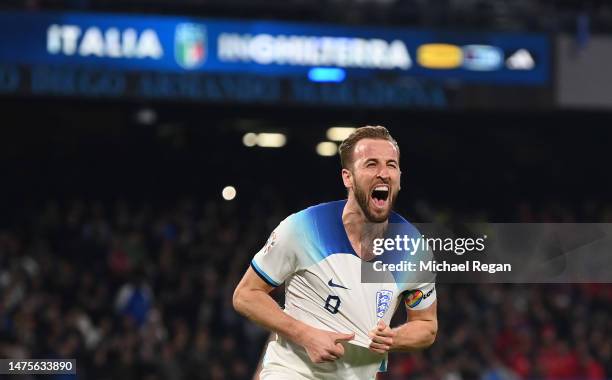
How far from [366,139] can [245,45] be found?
13.9 m

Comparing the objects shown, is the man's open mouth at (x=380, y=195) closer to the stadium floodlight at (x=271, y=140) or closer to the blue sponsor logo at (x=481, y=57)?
the blue sponsor logo at (x=481, y=57)

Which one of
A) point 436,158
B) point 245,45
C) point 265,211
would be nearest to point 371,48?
point 245,45

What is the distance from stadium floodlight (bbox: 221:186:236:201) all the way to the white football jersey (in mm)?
16915

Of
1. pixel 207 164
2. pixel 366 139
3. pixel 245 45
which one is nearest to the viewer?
pixel 366 139

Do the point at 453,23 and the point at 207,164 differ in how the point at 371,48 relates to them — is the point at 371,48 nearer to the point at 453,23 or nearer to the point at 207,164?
the point at 453,23

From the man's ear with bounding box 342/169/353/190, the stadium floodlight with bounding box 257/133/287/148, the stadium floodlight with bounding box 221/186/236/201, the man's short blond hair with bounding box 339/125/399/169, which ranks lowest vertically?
the man's ear with bounding box 342/169/353/190

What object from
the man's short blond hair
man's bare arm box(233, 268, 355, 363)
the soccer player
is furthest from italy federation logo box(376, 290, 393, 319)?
the man's short blond hair

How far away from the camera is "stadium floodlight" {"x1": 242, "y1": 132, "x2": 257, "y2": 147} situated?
2477 cm

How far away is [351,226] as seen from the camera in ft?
18.8

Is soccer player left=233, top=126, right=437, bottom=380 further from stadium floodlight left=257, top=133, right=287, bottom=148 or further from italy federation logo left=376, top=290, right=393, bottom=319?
Result: stadium floodlight left=257, top=133, right=287, bottom=148

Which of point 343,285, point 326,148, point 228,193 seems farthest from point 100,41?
point 343,285

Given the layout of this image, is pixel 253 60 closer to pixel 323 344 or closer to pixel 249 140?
pixel 249 140

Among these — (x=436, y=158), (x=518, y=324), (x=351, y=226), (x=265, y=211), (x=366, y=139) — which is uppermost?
(x=436, y=158)

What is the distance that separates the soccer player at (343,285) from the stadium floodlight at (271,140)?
18.9 m
